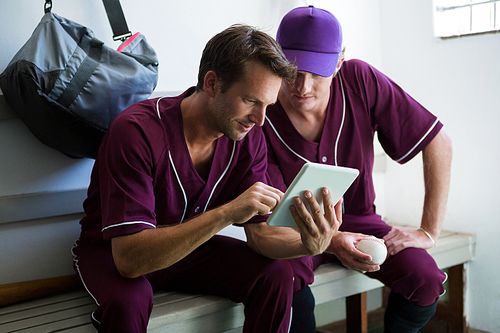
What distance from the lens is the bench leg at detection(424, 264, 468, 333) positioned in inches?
95.0

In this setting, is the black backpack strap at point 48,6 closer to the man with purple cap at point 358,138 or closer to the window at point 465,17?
the man with purple cap at point 358,138

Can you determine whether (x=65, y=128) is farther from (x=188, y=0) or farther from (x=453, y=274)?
(x=453, y=274)

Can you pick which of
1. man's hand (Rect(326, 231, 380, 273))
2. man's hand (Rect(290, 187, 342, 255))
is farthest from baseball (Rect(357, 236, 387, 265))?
man's hand (Rect(290, 187, 342, 255))

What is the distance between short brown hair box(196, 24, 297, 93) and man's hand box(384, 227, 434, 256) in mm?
758

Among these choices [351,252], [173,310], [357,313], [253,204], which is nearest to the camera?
[253,204]

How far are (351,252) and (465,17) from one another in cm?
155

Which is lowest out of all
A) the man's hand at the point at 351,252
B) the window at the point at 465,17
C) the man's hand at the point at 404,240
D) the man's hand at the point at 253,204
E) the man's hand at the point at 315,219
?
the man's hand at the point at 404,240

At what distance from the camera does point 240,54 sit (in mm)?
1320

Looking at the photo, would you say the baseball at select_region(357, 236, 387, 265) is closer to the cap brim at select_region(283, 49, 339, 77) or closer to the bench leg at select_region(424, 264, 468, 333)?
the cap brim at select_region(283, 49, 339, 77)

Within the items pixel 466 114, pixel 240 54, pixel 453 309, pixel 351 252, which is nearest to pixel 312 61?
pixel 240 54

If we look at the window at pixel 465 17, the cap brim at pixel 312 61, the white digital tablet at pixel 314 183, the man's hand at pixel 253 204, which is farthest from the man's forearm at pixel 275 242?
the window at pixel 465 17

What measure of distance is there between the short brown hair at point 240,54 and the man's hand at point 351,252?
594mm

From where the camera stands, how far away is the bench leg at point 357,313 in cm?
214

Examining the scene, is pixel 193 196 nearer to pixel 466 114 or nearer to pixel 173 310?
pixel 173 310
